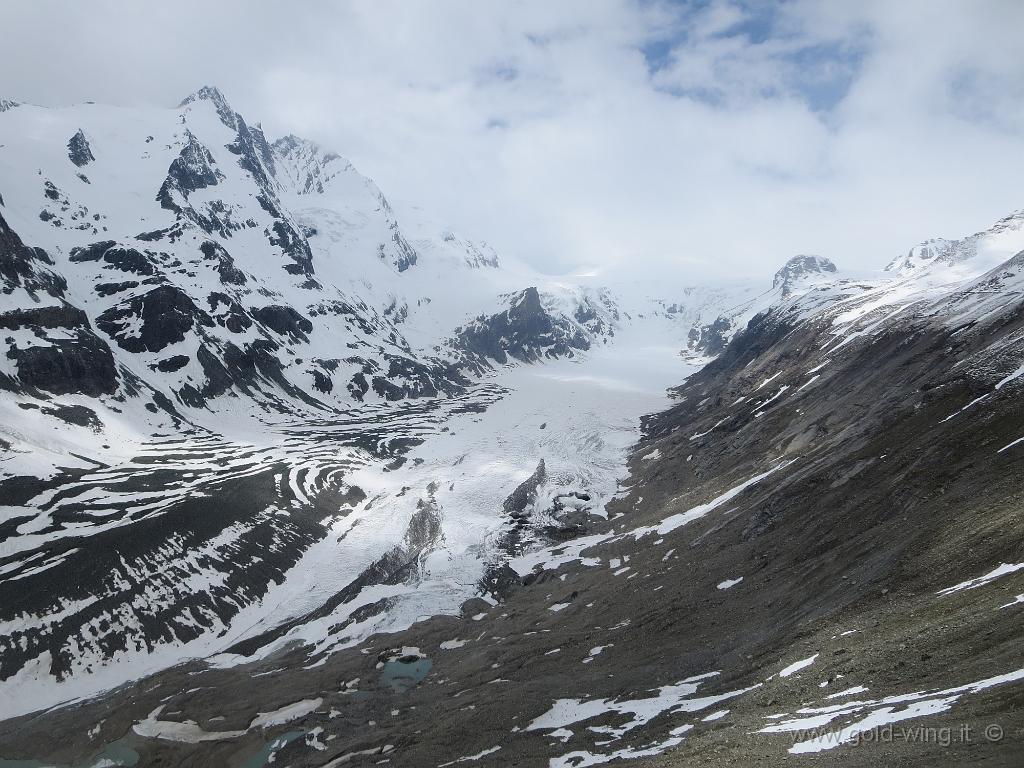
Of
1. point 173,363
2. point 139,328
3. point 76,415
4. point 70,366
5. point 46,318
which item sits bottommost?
point 76,415

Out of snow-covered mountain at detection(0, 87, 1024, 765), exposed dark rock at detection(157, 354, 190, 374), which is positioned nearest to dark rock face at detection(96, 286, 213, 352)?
exposed dark rock at detection(157, 354, 190, 374)

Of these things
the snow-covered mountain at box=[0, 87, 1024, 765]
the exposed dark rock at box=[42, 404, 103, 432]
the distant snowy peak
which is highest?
the exposed dark rock at box=[42, 404, 103, 432]

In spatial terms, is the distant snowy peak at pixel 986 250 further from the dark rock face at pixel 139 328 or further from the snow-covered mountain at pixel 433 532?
the dark rock face at pixel 139 328

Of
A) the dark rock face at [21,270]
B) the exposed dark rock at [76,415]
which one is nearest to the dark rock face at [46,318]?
the dark rock face at [21,270]

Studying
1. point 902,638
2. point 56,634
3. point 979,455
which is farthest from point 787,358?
Result: point 56,634

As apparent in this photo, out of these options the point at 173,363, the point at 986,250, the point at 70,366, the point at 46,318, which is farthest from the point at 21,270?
the point at 986,250

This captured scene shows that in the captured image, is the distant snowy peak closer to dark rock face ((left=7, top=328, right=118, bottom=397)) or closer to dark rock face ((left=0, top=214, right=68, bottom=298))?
dark rock face ((left=7, top=328, right=118, bottom=397))

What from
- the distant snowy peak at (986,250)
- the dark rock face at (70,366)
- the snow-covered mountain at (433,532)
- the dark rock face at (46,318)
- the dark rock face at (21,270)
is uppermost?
the dark rock face at (21,270)

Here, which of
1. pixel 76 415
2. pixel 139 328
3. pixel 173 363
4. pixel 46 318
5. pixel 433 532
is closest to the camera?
pixel 433 532

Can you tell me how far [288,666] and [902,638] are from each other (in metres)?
61.4

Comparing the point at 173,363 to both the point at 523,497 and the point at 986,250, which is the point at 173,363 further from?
the point at 986,250

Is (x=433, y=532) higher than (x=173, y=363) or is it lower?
lower

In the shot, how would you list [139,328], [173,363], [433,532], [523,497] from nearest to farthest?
[433,532]
[523,497]
[173,363]
[139,328]

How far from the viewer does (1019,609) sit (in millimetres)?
27891
